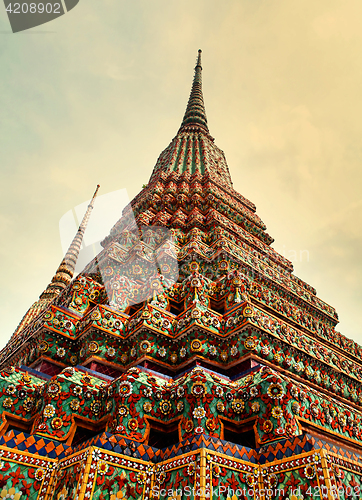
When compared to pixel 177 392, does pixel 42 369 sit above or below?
above

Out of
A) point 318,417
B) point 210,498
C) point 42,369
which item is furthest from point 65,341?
point 318,417

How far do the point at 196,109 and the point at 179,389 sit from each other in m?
19.5

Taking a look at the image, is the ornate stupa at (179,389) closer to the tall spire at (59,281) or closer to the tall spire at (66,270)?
the tall spire at (59,281)

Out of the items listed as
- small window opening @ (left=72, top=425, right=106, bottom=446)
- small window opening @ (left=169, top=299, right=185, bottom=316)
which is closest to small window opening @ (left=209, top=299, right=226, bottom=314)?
small window opening @ (left=169, top=299, right=185, bottom=316)

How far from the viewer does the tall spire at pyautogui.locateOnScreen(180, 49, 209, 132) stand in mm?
19603

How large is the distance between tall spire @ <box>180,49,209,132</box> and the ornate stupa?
1317cm

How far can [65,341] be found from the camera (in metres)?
4.97

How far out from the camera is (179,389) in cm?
363

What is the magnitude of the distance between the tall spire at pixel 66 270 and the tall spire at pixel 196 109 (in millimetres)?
7355

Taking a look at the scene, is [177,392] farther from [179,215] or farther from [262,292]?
[179,215]

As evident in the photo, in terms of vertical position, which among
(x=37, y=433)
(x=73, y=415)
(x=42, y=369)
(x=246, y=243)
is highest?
(x=246, y=243)

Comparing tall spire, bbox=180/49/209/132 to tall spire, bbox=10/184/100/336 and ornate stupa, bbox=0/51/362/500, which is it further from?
ornate stupa, bbox=0/51/362/500

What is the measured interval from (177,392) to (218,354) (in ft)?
3.50

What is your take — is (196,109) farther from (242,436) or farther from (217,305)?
(242,436)
